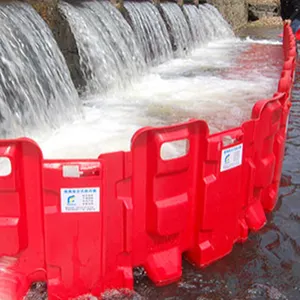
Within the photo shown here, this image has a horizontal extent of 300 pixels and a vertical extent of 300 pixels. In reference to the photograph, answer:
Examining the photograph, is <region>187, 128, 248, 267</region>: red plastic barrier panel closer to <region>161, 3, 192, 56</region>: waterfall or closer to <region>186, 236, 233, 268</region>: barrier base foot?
<region>186, 236, 233, 268</region>: barrier base foot

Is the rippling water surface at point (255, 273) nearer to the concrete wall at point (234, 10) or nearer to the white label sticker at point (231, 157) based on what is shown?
the white label sticker at point (231, 157)

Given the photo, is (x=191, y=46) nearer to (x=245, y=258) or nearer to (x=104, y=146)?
(x=104, y=146)

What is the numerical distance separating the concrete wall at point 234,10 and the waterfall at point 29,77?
14.8m

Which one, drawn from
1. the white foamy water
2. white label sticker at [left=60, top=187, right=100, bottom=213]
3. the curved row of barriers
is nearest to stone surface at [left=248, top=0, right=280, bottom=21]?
the white foamy water

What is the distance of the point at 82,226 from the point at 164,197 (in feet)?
1.78

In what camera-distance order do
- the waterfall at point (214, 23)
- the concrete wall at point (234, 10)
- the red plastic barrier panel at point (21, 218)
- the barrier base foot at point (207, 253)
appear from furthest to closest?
1. the concrete wall at point (234, 10)
2. the waterfall at point (214, 23)
3. the barrier base foot at point (207, 253)
4. the red plastic barrier panel at point (21, 218)

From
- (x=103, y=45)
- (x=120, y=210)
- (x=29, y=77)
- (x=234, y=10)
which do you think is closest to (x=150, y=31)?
(x=103, y=45)

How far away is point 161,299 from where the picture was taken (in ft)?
9.09

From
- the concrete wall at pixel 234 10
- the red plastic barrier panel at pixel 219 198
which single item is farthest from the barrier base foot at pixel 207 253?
the concrete wall at pixel 234 10

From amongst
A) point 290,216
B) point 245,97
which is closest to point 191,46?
point 245,97

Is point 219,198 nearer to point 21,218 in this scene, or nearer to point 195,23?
point 21,218

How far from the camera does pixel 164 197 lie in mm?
2775

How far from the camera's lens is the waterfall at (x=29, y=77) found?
5.18m

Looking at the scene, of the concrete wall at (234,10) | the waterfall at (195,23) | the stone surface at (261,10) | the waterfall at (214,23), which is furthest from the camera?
the stone surface at (261,10)
